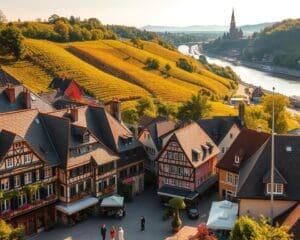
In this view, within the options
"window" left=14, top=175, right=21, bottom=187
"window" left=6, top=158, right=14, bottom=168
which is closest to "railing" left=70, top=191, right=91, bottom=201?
"window" left=14, top=175, right=21, bottom=187

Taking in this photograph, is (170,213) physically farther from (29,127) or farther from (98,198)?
(29,127)

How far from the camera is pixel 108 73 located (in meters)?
136

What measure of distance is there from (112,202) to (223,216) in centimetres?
1177

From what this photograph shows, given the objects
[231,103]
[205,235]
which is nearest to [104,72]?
[231,103]

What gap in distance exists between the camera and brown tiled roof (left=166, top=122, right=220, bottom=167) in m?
52.3

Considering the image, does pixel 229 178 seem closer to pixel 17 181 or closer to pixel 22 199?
pixel 22 199

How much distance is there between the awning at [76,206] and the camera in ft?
155

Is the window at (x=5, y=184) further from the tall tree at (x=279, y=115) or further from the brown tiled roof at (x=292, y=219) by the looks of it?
the tall tree at (x=279, y=115)

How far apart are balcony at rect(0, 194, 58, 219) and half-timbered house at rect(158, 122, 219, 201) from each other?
11828 millimetres

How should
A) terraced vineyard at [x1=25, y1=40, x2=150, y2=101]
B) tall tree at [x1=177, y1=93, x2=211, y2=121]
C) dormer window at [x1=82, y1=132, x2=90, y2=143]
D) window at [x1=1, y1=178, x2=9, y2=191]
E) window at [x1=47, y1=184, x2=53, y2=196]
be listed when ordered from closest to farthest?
window at [x1=1, y1=178, x2=9, y2=191] → window at [x1=47, y1=184, x2=53, y2=196] → dormer window at [x1=82, y1=132, x2=90, y2=143] → tall tree at [x1=177, y1=93, x2=211, y2=121] → terraced vineyard at [x1=25, y1=40, x2=150, y2=101]

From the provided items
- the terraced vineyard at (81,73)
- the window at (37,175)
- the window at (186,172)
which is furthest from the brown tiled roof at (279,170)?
the terraced vineyard at (81,73)

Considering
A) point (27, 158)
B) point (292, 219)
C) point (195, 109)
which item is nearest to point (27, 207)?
point (27, 158)

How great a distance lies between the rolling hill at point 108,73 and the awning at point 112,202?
178ft

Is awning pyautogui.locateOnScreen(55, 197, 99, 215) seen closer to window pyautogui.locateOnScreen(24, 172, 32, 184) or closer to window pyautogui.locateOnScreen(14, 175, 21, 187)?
window pyautogui.locateOnScreen(24, 172, 32, 184)
